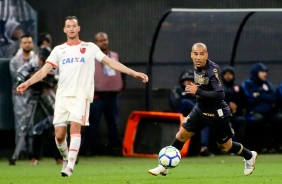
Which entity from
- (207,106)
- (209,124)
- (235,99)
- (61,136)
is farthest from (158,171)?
(235,99)

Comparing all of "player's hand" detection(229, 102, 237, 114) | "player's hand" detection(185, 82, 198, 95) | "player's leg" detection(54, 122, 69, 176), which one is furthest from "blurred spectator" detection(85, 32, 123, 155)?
"player's hand" detection(185, 82, 198, 95)

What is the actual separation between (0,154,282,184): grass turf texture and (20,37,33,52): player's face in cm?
226

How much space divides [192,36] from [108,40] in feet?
6.26

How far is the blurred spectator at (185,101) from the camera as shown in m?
22.0

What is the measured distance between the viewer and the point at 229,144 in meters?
15.6

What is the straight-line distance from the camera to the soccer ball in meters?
14.9

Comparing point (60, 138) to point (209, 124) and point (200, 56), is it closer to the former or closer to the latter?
point (209, 124)

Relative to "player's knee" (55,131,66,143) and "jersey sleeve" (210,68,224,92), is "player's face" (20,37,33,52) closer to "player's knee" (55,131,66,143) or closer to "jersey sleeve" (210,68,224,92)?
"player's knee" (55,131,66,143)

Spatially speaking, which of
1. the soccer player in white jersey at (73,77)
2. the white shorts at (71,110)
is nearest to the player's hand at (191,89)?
the soccer player in white jersey at (73,77)

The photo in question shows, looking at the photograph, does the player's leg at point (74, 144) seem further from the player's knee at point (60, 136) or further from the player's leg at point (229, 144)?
the player's leg at point (229, 144)

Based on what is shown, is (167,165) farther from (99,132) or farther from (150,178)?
(99,132)

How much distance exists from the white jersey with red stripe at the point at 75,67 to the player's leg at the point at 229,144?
6.96 feet

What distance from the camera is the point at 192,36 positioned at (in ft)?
75.2

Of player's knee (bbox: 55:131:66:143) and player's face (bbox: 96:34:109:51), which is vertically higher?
player's face (bbox: 96:34:109:51)
